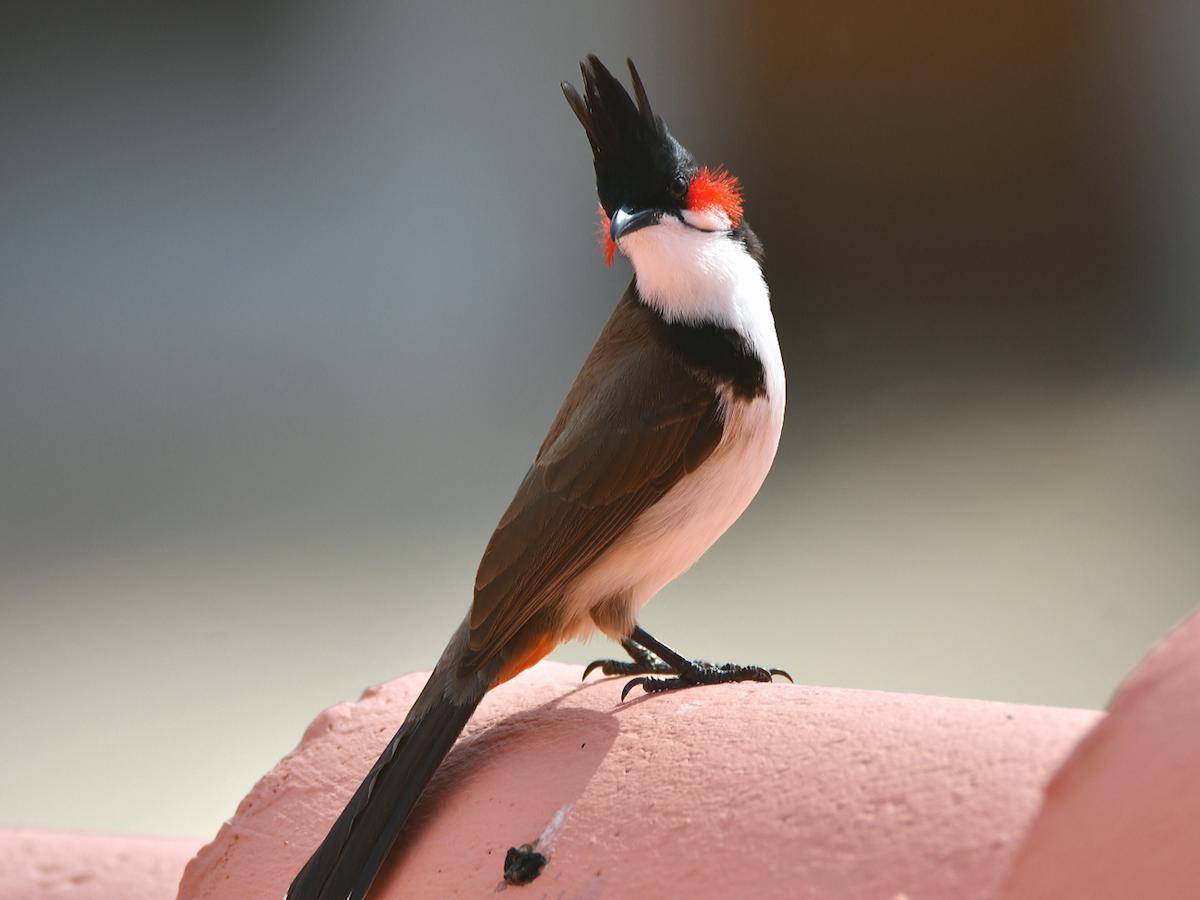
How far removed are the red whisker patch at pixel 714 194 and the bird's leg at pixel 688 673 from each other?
0.60 meters

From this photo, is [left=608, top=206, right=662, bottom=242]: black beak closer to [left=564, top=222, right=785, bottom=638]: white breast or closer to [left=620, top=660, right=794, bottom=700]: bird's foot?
[left=564, top=222, right=785, bottom=638]: white breast

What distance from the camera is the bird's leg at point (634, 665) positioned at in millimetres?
1472

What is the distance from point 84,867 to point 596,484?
3.00 ft

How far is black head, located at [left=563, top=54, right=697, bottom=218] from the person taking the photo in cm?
136

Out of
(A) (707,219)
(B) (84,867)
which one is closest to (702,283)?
(A) (707,219)

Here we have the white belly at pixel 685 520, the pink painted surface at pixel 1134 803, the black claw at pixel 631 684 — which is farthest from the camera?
the white belly at pixel 685 520

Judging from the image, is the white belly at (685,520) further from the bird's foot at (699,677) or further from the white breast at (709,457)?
the bird's foot at (699,677)

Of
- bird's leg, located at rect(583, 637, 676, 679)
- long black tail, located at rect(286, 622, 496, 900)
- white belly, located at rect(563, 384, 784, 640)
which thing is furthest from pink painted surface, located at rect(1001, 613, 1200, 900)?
bird's leg, located at rect(583, 637, 676, 679)

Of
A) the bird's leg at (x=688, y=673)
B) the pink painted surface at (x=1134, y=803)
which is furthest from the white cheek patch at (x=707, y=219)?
the pink painted surface at (x=1134, y=803)

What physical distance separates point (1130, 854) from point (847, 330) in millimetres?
4852

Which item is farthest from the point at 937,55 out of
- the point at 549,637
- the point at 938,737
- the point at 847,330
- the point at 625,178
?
the point at 938,737

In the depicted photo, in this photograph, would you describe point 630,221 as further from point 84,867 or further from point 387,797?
point 84,867

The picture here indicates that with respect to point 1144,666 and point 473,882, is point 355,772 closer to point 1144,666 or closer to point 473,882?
point 473,882

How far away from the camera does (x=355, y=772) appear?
1.21 metres
